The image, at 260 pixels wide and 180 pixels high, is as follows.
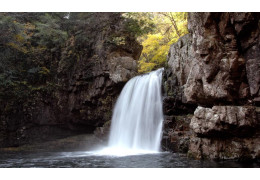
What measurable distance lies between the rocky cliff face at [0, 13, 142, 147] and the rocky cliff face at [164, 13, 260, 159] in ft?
19.6

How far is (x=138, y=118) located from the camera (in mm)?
10617

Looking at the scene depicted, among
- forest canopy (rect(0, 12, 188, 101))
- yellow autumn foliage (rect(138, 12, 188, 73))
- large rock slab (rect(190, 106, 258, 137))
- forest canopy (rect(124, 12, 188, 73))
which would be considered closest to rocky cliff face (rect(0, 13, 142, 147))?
forest canopy (rect(0, 12, 188, 101))

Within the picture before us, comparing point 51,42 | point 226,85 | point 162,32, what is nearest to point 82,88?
point 51,42

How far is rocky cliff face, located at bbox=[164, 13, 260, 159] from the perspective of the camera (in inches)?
241

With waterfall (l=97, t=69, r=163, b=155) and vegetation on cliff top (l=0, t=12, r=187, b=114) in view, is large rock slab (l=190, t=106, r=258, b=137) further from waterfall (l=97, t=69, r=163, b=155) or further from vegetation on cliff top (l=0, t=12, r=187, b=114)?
vegetation on cliff top (l=0, t=12, r=187, b=114)

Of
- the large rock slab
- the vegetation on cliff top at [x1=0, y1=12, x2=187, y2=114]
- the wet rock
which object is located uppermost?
the vegetation on cliff top at [x1=0, y1=12, x2=187, y2=114]

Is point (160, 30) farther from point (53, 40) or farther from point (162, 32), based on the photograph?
point (53, 40)

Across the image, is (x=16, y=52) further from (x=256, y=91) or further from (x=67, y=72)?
(x=256, y=91)

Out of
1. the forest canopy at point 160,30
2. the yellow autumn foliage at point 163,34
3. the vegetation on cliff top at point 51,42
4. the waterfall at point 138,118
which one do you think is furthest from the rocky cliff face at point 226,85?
the yellow autumn foliage at point 163,34

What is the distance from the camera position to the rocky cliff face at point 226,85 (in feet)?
20.1

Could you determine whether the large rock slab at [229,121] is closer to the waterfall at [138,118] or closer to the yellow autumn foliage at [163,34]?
the waterfall at [138,118]

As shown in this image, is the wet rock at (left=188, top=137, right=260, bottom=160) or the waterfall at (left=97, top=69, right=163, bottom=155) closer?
the wet rock at (left=188, top=137, right=260, bottom=160)

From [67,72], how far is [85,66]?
1219 mm

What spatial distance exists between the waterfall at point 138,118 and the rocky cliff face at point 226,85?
2560 mm
